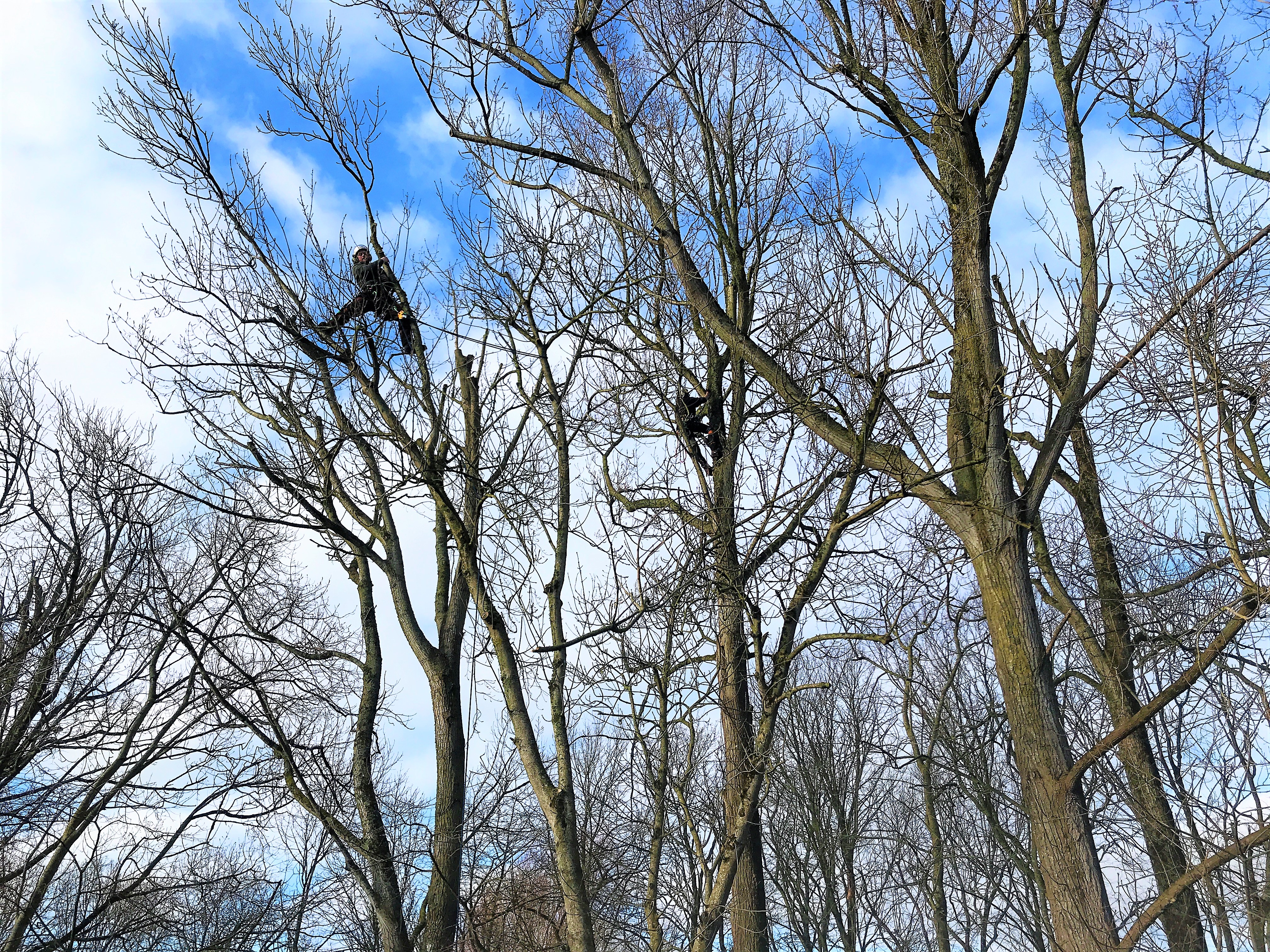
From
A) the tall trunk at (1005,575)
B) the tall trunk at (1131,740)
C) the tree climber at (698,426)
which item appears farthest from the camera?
the tall trunk at (1131,740)

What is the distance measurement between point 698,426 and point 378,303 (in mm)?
2631

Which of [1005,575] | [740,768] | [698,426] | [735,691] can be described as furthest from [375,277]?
[1005,575]

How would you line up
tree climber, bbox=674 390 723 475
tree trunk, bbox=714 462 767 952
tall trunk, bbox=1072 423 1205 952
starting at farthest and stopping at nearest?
tall trunk, bbox=1072 423 1205 952, tree climber, bbox=674 390 723 475, tree trunk, bbox=714 462 767 952

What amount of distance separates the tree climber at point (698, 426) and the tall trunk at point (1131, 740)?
10.4ft

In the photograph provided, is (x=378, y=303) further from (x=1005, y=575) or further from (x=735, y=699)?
(x=1005, y=575)

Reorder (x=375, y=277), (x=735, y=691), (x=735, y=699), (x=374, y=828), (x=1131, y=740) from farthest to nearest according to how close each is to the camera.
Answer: (x=1131, y=740) → (x=374, y=828) → (x=375, y=277) → (x=735, y=691) → (x=735, y=699)

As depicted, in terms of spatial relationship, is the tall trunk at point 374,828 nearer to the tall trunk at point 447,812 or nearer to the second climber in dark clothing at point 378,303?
the tall trunk at point 447,812

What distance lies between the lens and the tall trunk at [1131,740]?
805cm

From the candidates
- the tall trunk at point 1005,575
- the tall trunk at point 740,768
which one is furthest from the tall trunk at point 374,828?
the tall trunk at point 1005,575

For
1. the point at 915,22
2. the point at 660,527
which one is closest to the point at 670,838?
the point at 660,527

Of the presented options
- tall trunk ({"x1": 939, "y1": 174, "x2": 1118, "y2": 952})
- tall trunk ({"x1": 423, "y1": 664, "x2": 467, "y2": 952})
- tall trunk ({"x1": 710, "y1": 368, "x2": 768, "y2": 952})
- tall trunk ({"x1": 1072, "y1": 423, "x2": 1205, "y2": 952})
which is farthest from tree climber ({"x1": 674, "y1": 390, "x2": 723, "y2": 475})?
tall trunk ({"x1": 1072, "y1": 423, "x2": 1205, "y2": 952})

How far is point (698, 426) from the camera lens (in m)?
7.67

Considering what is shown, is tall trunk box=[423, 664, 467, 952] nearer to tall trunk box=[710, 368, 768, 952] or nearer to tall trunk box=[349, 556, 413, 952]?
tall trunk box=[349, 556, 413, 952]

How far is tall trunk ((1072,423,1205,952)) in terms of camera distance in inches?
317
